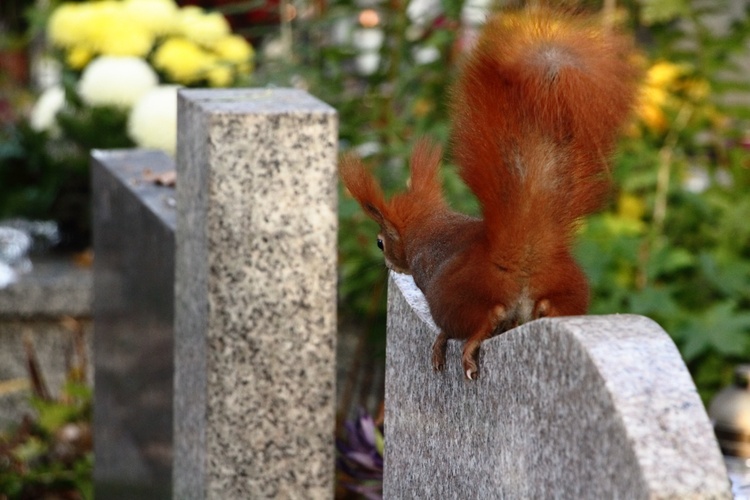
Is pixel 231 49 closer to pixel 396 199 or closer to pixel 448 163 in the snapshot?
pixel 448 163

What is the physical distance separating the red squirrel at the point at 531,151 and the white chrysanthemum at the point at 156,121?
3050 millimetres

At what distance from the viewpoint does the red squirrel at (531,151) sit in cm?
145

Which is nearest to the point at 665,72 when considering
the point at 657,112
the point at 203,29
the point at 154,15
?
the point at 657,112

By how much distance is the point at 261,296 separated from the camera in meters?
2.45

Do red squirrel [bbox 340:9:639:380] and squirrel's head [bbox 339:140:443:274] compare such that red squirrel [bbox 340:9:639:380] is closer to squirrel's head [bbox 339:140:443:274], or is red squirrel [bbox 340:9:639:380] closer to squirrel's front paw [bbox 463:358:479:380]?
squirrel's front paw [bbox 463:358:479:380]

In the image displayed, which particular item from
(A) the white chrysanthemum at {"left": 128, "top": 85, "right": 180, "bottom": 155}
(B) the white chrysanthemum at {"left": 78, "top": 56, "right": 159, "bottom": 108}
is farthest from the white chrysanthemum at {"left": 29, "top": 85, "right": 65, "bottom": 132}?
(A) the white chrysanthemum at {"left": 128, "top": 85, "right": 180, "bottom": 155}

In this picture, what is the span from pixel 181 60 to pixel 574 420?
3.99 meters

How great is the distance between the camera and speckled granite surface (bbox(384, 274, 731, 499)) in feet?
3.62

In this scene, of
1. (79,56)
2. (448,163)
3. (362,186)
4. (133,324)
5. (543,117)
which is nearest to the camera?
(543,117)

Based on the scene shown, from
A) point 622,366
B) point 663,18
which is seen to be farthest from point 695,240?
point 622,366

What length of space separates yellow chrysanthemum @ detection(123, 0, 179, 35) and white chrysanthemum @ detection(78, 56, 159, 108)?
19cm

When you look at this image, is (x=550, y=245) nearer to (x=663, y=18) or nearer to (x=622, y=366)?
(x=622, y=366)

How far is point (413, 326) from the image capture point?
71.7 inches

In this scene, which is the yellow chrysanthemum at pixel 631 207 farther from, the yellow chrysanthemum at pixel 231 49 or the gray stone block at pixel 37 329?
the gray stone block at pixel 37 329
